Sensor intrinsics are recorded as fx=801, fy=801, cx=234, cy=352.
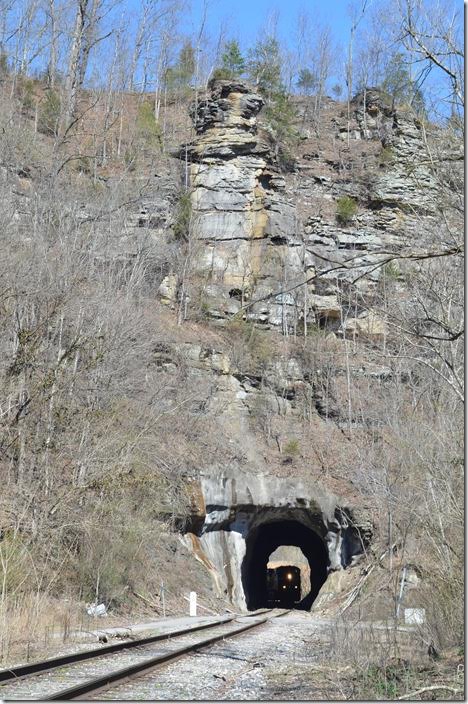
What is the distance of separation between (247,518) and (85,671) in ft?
74.5

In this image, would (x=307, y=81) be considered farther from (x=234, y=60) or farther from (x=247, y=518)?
(x=247, y=518)

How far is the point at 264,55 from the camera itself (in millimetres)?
56312

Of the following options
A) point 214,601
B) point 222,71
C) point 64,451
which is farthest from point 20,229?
point 222,71

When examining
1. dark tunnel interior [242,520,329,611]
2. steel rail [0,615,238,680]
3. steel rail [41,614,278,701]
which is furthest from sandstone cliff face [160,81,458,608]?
steel rail [41,614,278,701]

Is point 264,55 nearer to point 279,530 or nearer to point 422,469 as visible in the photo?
point 279,530

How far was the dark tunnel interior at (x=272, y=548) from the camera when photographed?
36656mm

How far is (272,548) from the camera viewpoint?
42.9 m

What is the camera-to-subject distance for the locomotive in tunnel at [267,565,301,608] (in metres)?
49.1

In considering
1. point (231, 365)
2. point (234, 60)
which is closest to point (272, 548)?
point (231, 365)

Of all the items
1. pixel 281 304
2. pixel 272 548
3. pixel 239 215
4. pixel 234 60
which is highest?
pixel 234 60

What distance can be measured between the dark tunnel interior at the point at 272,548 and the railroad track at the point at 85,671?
23316 mm

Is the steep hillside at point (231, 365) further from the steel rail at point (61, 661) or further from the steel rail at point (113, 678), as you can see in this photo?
the steel rail at point (113, 678)

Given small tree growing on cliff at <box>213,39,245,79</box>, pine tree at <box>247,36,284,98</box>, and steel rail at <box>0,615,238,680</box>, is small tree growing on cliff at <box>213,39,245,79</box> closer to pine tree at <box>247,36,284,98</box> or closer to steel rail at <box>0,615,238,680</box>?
pine tree at <box>247,36,284,98</box>

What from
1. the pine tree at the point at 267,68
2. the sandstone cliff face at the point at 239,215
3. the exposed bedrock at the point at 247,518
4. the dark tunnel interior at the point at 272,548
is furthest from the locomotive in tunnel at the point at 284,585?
the pine tree at the point at 267,68
